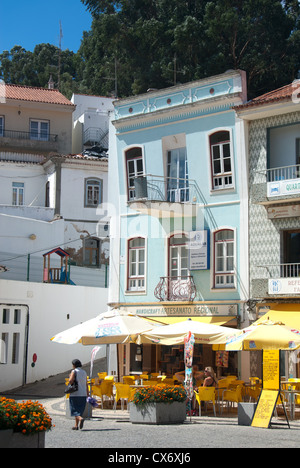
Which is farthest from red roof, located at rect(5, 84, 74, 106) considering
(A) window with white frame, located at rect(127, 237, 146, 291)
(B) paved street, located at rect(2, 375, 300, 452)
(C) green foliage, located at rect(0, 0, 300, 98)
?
(B) paved street, located at rect(2, 375, 300, 452)

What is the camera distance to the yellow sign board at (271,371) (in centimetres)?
1736

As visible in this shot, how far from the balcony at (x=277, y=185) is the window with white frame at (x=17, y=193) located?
2277 cm

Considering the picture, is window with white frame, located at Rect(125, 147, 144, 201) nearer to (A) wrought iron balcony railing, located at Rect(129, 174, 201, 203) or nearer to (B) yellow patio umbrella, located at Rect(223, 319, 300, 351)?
(A) wrought iron balcony railing, located at Rect(129, 174, 201, 203)

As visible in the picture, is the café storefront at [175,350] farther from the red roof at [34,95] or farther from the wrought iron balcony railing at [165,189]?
the red roof at [34,95]

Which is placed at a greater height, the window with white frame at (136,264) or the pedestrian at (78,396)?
the window with white frame at (136,264)

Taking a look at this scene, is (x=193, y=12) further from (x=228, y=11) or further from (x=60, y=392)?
(x=60, y=392)

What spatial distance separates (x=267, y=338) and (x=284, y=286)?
6280 mm

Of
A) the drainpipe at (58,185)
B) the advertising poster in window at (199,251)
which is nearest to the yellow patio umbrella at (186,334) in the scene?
the advertising poster in window at (199,251)

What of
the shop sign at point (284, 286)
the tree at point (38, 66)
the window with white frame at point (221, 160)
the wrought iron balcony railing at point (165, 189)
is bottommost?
the shop sign at point (284, 286)

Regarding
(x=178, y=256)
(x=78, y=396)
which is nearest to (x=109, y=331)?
(x=78, y=396)

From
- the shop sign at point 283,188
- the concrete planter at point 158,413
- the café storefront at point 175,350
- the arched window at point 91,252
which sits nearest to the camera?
the concrete planter at point 158,413

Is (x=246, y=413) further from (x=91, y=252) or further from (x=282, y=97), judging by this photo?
(x=91, y=252)

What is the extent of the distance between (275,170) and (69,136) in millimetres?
26435

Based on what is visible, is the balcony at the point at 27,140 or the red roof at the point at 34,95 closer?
the balcony at the point at 27,140
